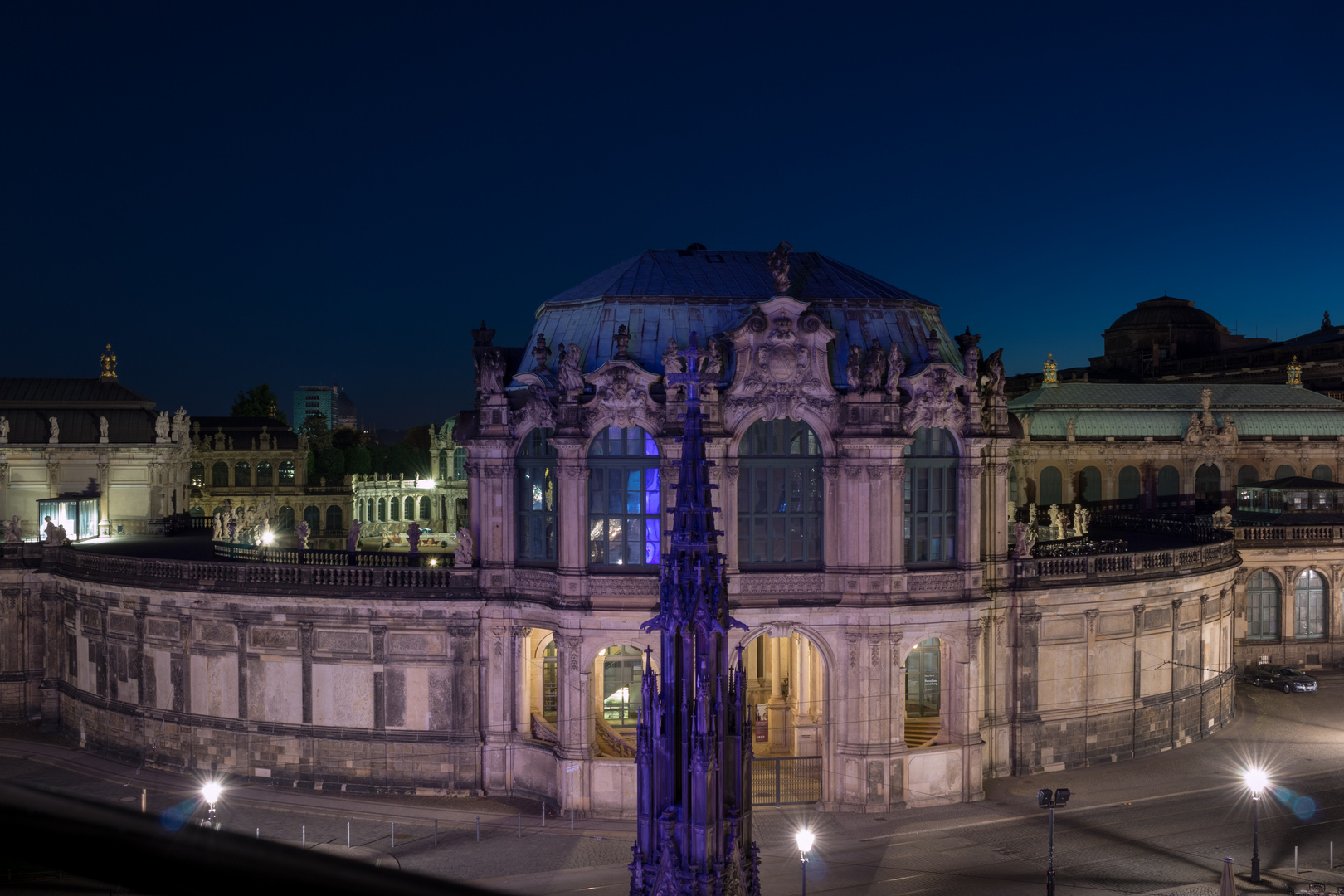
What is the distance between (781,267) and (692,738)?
24.8 meters

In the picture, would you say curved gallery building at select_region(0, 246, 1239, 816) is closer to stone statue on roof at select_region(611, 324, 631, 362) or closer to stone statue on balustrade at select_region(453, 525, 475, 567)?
stone statue on roof at select_region(611, 324, 631, 362)

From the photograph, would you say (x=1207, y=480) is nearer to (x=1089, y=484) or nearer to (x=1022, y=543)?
(x=1089, y=484)

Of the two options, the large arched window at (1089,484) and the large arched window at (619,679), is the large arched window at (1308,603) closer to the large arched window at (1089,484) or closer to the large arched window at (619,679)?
the large arched window at (1089,484)

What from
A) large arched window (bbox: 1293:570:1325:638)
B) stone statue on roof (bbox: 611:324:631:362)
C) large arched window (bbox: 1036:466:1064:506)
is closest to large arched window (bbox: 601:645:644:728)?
stone statue on roof (bbox: 611:324:631:362)

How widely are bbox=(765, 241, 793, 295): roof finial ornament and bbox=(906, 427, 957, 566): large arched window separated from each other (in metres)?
6.86

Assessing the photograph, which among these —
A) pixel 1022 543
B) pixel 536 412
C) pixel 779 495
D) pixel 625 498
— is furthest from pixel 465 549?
pixel 1022 543

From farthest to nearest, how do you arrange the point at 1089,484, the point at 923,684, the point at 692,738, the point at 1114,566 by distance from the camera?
the point at 1089,484 → the point at 923,684 → the point at 1114,566 → the point at 692,738

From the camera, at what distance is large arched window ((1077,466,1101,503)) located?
293 feet

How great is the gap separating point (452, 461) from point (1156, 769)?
121144 mm

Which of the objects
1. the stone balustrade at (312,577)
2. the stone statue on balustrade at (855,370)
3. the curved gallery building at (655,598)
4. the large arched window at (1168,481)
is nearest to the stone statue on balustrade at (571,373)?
the curved gallery building at (655,598)

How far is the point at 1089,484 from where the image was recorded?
89.6 metres

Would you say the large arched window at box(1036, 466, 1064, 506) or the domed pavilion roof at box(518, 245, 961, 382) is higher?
the domed pavilion roof at box(518, 245, 961, 382)

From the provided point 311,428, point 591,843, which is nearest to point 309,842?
point 591,843

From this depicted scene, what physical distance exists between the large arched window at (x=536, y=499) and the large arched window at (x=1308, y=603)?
147ft
